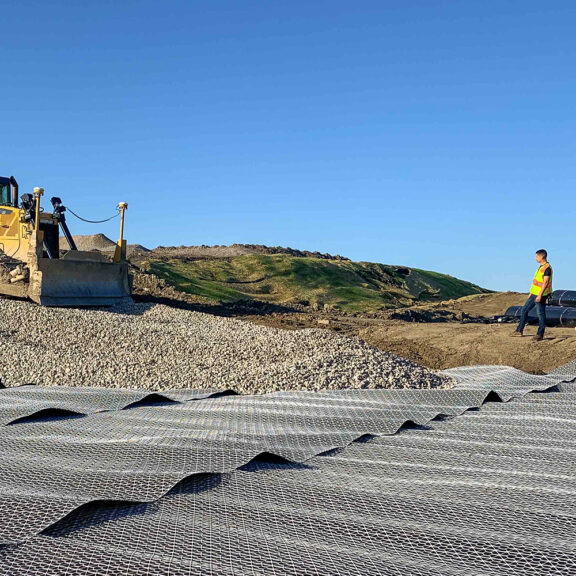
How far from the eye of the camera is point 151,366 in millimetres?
7223

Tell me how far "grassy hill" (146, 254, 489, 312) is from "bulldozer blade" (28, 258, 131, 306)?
4059 millimetres

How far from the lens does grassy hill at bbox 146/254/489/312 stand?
62.9 feet

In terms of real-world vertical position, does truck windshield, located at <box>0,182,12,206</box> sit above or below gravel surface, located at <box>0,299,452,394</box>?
above

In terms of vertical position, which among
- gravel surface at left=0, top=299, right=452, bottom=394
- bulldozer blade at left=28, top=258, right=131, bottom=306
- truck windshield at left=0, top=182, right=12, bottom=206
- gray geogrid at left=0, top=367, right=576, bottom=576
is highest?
truck windshield at left=0, top=182, right=12, bottom=206

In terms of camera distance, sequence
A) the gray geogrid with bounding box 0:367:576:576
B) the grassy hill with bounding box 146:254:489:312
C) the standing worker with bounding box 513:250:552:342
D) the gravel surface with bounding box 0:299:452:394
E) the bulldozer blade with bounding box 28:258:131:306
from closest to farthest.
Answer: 1. the gray geogrid with bounding box 0:367:576:576
2. the gravel surface with bounding box 0:299:452:394
3. the standing worker with bounding box 513:250:552:342
4. the bulldozer blade with bounding box 28:258:131:306
5. the grassy hill with bounding box 146:254:489:312

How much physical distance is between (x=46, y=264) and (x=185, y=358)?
18.8 feet

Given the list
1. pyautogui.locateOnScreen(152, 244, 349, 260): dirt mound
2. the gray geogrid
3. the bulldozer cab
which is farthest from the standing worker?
pyautogui.locateOnScreen(152, 244, 349, 260): dirt mound

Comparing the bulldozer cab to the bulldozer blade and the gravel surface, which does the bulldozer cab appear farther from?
the gravel surface

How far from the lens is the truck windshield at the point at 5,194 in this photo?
13789 mm

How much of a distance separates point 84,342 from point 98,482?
6.58 metres

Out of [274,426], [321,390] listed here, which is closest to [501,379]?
[321,390]

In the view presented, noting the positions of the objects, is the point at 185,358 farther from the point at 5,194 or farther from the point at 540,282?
the point at 5,194

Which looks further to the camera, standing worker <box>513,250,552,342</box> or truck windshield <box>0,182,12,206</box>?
truck windshield <box>0,182,12,206</box>

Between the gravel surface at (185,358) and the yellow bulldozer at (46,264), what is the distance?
178cm
